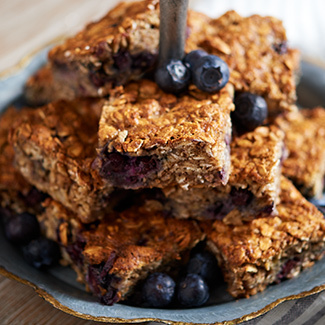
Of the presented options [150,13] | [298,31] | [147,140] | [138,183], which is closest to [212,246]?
[138,183]

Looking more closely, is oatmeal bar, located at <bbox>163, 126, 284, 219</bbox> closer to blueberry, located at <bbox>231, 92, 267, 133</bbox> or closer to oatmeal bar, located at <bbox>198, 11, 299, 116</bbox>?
blueberry, located at <bbox>231, 92, 267, 133</bbox>

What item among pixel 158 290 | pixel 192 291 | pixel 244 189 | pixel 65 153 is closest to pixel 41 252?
pixel 65 153

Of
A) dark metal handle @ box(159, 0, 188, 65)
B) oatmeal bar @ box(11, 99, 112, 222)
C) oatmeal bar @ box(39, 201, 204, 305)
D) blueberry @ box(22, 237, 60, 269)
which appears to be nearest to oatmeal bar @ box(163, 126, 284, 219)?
oatmeal bar @ box(39, 201, 204, 305)

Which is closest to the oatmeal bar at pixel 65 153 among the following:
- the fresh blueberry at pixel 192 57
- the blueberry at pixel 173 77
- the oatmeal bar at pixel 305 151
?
the blueberry at pixel 173 77

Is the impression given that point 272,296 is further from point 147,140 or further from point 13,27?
point 13,27

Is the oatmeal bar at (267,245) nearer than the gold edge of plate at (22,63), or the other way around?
the oatmeal bar at (267,245)

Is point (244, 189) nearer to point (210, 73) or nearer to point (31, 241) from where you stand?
point (210, 73)

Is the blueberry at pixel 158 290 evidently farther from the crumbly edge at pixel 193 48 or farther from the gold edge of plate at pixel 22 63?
the gold edge of plate at pixel 22 63
